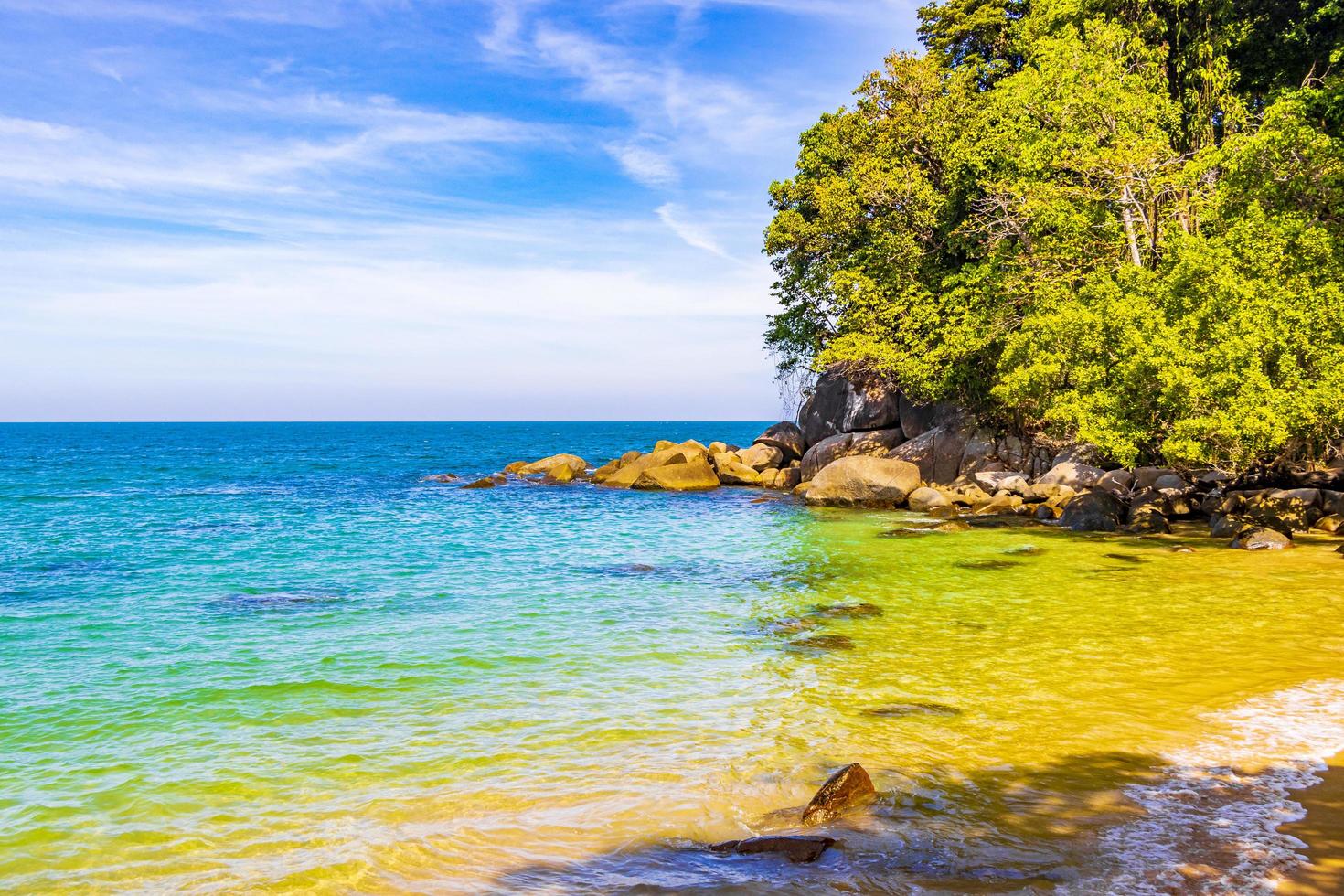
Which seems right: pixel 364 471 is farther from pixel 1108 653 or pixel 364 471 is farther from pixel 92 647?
pixel 1108 653

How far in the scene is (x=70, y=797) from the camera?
7.70 m

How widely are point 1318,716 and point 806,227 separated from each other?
98.5 feet

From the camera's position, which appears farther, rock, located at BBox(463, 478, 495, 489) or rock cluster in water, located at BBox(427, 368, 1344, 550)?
rock, located at BBox(463, 478, 495, 489)

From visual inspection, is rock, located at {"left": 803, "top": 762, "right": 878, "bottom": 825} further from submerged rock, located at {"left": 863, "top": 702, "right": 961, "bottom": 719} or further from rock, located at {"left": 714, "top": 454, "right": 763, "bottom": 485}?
rock, located at {"left": 714, "top": 454, "right": 763, "bottom": 485}

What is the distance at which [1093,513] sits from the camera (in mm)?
25172

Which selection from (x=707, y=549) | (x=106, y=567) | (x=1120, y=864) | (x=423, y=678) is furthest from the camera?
(x=707, y=549)

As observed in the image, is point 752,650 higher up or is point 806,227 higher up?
point 806,227

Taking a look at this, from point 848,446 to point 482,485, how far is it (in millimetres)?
18410

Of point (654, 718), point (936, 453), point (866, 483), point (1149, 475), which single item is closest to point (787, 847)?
point (654, 718)

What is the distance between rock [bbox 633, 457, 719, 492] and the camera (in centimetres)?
4094

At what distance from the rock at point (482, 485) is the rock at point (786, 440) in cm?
1437

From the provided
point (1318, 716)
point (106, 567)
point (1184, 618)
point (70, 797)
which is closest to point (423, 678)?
point (70, 797)

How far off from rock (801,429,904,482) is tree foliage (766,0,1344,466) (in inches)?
152

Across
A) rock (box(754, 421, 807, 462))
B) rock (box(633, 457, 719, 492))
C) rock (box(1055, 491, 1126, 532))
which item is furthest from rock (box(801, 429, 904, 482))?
rock (box(1055, 491, 1126, 532))
